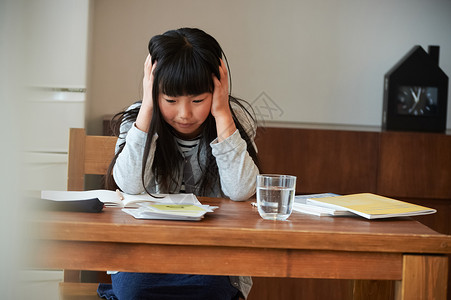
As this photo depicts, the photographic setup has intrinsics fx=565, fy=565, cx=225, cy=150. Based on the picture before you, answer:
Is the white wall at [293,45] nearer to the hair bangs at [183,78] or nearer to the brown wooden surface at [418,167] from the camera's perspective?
the brown wooden surface at [418,167]

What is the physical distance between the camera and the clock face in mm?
2568

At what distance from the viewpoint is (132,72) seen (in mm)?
2660

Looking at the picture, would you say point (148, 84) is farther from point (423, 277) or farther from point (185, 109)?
point (423, 277)

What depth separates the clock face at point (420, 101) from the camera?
2568 mm

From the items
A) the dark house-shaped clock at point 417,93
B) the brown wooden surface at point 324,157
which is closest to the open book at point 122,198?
the brown wooden surface at point 324,157

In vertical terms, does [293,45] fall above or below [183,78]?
above

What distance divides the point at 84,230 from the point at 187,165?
2.20ft

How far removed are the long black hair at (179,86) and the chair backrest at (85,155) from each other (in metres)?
0.09

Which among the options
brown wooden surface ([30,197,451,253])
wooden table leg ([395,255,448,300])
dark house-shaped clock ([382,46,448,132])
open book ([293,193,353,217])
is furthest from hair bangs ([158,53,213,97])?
dark house-shaped clock ([382,46,448,132])

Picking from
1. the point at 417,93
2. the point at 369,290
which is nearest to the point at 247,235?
the point at 369,290

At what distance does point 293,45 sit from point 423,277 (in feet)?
6.68

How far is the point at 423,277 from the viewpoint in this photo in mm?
853

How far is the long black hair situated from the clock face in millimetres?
1298

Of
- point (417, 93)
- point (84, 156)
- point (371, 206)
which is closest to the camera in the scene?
point (371, 206)
